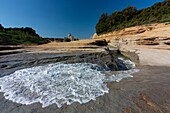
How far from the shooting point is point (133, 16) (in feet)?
102

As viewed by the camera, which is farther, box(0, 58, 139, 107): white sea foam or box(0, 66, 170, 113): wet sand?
box(0, 58, 139, 107): white sea foam

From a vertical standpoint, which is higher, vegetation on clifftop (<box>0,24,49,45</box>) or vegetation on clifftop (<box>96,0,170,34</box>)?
vegetation on clifftop (<box>96,0,170,34</box>)

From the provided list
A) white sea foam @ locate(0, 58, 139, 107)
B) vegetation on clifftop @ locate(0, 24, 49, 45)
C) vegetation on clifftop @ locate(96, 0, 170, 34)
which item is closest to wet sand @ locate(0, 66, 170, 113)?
white sea foam @ locate(0, 58, 139, 107)

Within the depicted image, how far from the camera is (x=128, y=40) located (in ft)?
62.8

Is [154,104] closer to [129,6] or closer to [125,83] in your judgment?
[125,83]

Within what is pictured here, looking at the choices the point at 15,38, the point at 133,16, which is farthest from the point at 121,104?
the point at 133,16

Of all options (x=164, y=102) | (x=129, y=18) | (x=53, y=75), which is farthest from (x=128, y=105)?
(x=129, y=18)

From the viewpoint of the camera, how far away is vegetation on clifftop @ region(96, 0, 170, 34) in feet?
79.7

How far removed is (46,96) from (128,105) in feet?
7.67

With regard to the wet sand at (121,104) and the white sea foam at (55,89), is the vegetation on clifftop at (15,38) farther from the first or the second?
the wet sand at (121,104)

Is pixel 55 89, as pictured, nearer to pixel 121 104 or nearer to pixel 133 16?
pixel 121 104

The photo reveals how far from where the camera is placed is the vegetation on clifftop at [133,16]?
24.3 m

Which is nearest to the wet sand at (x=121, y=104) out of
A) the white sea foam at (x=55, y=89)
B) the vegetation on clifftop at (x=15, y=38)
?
the white sea foam at (x=55, y=89)

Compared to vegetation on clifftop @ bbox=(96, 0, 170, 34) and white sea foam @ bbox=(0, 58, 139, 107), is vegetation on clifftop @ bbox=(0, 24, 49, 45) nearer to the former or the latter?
white sea foam @ bbox=(0, 58, 139, 107)
